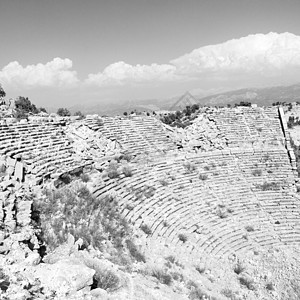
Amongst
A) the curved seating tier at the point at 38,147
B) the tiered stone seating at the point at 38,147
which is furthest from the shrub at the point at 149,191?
the tiered stone seating at the point at 38,147

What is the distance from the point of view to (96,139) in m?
16.4

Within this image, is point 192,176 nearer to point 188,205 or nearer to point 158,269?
point 188,205

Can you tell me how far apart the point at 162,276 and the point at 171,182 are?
22.9 feet

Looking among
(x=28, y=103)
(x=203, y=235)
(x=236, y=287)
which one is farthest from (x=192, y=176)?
(x=28, y=103)

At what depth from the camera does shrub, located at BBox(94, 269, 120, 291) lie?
5698 mm

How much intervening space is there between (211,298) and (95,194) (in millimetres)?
5838

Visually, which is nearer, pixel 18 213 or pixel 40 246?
pixel 40 246

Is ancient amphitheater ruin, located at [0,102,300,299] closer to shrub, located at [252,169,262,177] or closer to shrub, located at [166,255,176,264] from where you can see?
shrub, located at [252,169,262,177]

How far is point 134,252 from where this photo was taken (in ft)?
27.9

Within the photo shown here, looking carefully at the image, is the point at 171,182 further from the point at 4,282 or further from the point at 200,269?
the point at 4,282

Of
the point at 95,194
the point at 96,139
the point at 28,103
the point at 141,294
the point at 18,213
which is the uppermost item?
the point at 28,103

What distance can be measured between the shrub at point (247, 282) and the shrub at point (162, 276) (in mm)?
3269

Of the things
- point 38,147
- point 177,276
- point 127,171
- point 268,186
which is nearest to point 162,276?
point 177,276

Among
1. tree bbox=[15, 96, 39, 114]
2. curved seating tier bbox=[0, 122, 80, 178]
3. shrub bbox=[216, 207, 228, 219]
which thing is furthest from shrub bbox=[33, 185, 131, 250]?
tree bbox=[15, 96, 39, 114]
